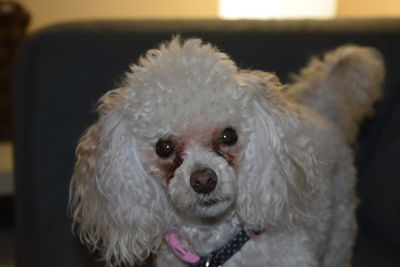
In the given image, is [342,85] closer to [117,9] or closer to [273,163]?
[273,163]

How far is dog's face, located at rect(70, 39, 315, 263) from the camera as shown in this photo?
3.09 feet

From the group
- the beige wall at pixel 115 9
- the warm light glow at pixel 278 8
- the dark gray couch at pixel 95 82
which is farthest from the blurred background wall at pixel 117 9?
the dark gray couch at pixel 95 82

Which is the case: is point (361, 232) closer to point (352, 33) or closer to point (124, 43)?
point (352, 33)

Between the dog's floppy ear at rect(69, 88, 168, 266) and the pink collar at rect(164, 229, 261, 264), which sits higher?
the dog's floppy ear at rect(69, 88, 168, 266)

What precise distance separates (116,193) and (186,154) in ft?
0.57

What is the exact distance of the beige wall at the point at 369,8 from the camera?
76.4 inches

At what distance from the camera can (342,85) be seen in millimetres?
1436

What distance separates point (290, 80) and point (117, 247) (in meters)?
0.72

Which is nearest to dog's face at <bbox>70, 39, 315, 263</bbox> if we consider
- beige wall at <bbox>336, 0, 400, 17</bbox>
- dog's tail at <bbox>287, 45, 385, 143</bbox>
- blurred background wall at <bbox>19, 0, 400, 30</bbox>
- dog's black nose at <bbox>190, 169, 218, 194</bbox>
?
dog's black nose at <bbox>190, 169, 218, 194</bbox>

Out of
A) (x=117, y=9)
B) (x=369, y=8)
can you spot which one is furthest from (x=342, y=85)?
(x=117, y=9)

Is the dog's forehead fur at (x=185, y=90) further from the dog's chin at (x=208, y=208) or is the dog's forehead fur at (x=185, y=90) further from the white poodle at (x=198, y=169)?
the dog's chin at (x=208, y=208)

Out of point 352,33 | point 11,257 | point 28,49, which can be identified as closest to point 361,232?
point 352,33

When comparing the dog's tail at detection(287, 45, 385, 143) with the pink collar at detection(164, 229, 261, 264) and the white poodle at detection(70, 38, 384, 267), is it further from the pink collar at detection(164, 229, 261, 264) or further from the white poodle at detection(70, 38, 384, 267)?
the pink collar at detection(164, 229, 261, 264)

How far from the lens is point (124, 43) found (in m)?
1.57
